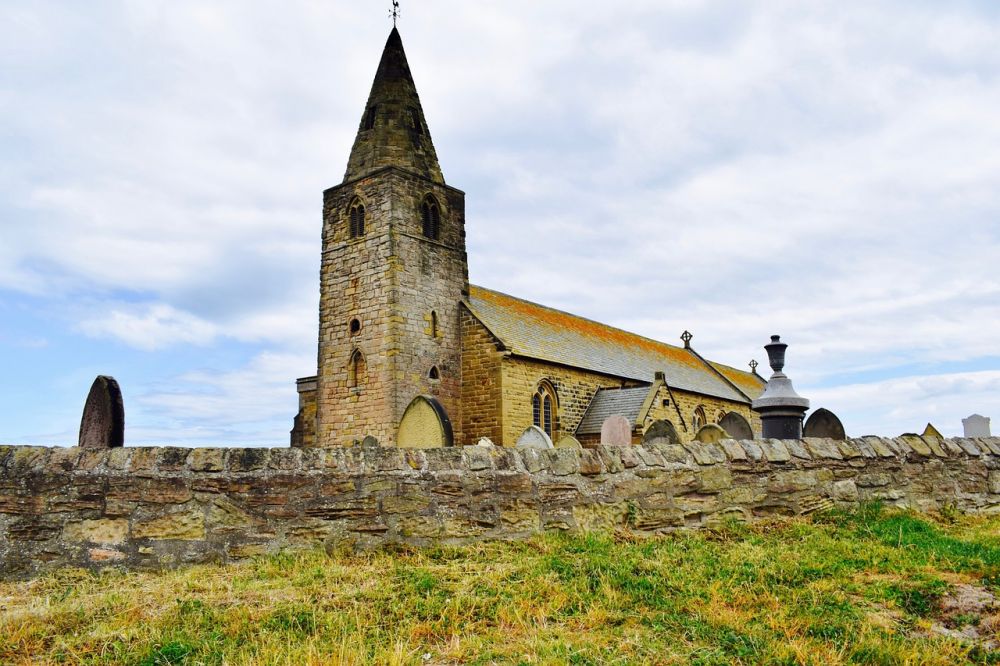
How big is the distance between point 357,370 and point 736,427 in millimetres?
12943

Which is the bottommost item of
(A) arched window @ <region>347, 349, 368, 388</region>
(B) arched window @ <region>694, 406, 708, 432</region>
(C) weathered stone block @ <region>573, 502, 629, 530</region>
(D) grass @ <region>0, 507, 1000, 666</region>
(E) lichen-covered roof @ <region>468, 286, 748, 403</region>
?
(D) grass @ <region>0, 507, 1000, 666</region>

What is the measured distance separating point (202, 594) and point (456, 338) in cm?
2029

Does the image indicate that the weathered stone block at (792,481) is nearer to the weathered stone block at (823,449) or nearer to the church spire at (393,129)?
the weathered stone block at (823,449)

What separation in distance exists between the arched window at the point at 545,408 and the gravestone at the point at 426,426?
15434mm

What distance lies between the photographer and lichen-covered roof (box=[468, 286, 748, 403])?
27.0 metres

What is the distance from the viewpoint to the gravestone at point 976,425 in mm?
15914

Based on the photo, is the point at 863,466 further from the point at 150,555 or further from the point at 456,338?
the point at 456,338

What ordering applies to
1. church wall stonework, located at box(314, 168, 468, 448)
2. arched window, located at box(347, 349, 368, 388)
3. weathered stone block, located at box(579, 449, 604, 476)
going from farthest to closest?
arched window, located at box(347, 349, 368, 388) → church wall stonework, located at box(314, 168, 468, 448) → weathered stone block, located at box(579, 449, 604, 476)

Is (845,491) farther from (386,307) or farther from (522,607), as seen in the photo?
(386,307)

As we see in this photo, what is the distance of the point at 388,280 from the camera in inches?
934

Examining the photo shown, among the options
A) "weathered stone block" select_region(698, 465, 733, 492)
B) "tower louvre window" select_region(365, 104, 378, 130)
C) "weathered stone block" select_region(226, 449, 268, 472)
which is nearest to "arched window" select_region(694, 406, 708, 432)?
"tower louvre window" select_region(365, 104, 378, 130)

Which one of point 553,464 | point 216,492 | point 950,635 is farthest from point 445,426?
point 950,635

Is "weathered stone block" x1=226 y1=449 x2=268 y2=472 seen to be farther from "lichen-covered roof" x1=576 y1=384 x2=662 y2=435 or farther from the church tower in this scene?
"lichen-covered roof" x1=576 y1=384 x2=662 y2=435

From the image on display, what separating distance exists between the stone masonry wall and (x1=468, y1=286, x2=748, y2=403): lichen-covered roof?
54.8 ft
